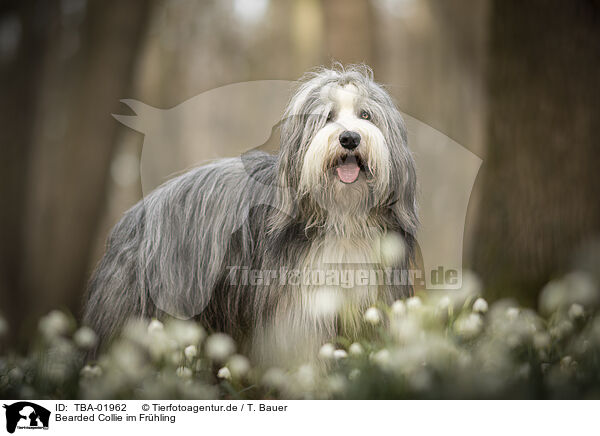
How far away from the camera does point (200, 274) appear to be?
392cm

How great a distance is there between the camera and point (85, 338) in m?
3.72

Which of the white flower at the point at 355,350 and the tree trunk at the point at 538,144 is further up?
the tree trunk at the point at 538,144

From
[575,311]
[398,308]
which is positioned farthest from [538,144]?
[398,308]

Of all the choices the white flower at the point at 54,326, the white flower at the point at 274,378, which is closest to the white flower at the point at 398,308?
the white flower at the point at 274,378

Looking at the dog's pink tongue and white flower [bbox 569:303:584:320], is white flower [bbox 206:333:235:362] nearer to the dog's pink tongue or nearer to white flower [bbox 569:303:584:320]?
the dog's pink tongue

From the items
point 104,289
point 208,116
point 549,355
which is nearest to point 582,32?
point 549,355

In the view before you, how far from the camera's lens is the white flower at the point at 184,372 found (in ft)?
11.4

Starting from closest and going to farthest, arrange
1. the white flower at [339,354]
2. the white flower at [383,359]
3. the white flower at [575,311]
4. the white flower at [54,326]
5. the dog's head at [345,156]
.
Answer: the white flower at [383,359] → the white flower at [339,354] → the dog's head at [345,156] → the white flower at [575,311] → the white flower at [54,326]

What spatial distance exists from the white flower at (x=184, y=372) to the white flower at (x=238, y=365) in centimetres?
23

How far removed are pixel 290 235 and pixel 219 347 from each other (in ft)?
2.51

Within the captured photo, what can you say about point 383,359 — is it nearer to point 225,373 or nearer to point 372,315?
point 372,315
